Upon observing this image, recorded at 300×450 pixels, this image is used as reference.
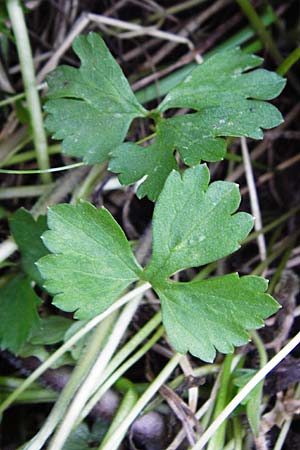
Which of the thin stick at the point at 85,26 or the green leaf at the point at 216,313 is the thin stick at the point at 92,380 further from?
the thin stick at the point at 85,26

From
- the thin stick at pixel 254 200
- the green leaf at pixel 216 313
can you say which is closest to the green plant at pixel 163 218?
the green leaf at pixel 216 313

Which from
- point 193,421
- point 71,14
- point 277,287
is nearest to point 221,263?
point 277,287

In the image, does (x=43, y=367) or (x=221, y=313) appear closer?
(x=221, y=313)

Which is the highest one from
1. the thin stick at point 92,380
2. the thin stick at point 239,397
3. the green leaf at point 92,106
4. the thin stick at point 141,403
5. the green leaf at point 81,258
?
the green leaf at point 92,106

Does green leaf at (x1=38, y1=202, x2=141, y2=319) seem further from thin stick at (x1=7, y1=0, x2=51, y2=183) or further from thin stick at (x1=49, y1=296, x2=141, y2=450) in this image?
thin stick at (x1=7, y1=0, x2=51, y2=183)

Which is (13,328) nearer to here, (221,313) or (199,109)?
(221,313)

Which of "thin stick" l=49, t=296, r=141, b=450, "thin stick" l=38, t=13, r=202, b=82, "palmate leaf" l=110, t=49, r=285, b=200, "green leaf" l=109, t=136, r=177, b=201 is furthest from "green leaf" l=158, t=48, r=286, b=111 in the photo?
"thin stick" l=49, t=296, r=141, b=450
